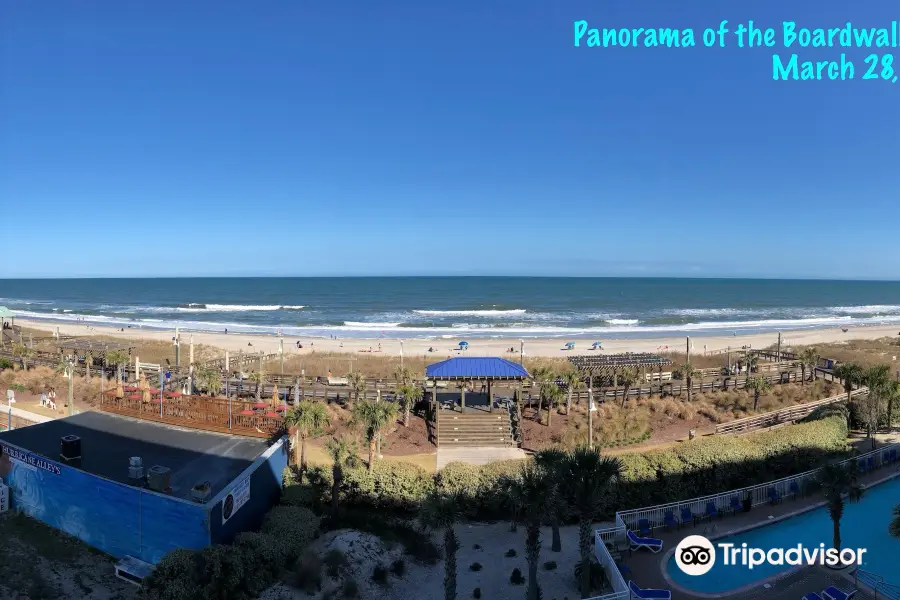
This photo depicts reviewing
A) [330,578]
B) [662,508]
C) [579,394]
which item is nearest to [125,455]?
[330,578]

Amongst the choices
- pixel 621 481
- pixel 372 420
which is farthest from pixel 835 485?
pixel 372 420

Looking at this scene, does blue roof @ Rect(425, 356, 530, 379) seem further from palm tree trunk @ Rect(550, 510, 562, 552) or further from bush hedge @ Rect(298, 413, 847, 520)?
palm tree trunk @ Rect(550, 510, 562, 552)

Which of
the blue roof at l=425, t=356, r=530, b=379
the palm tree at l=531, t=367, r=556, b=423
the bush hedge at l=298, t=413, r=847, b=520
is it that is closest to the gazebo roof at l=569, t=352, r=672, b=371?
the palm tree at l=531, t=367, r=556, b=423

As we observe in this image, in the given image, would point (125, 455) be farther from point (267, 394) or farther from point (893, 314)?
point (893, 314)

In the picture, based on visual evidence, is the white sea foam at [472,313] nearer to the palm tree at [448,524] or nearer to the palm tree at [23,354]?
the palm tree at [23,354]

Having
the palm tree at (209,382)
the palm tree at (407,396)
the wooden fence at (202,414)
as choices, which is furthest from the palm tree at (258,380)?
the palm tree at (407,396)
